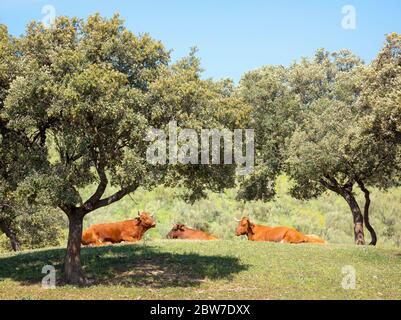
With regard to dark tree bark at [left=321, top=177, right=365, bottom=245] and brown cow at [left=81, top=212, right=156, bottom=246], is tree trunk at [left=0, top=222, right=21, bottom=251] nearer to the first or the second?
brown cow at [left=81, top=212, right=156, bottom=246]

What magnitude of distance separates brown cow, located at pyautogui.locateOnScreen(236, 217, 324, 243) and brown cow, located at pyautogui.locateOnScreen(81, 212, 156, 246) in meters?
7.04

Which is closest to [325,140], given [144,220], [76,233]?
[144,220]

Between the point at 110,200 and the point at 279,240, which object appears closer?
the point at 110,200

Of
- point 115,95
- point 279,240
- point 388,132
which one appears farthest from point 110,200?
point 279,240

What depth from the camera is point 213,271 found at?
24.6 metres

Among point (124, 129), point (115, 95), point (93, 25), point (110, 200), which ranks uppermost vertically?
point (93, 25)

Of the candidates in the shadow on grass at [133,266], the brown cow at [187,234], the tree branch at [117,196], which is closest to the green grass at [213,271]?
the shadow on grass at [133,266]

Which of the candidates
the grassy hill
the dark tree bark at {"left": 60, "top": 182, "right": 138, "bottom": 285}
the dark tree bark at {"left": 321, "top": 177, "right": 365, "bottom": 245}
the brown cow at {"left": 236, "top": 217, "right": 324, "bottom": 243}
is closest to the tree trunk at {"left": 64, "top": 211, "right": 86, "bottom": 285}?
the dark tree bark at {"left": 60, "top": 182, "right": 138, "bottom": 285}

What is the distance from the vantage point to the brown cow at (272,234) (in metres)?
36.9

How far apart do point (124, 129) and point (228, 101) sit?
503 centimetres

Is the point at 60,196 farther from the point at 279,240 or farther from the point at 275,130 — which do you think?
the point at 275,130

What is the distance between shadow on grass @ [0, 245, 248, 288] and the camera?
23125mm

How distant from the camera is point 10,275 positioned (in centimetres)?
2438
